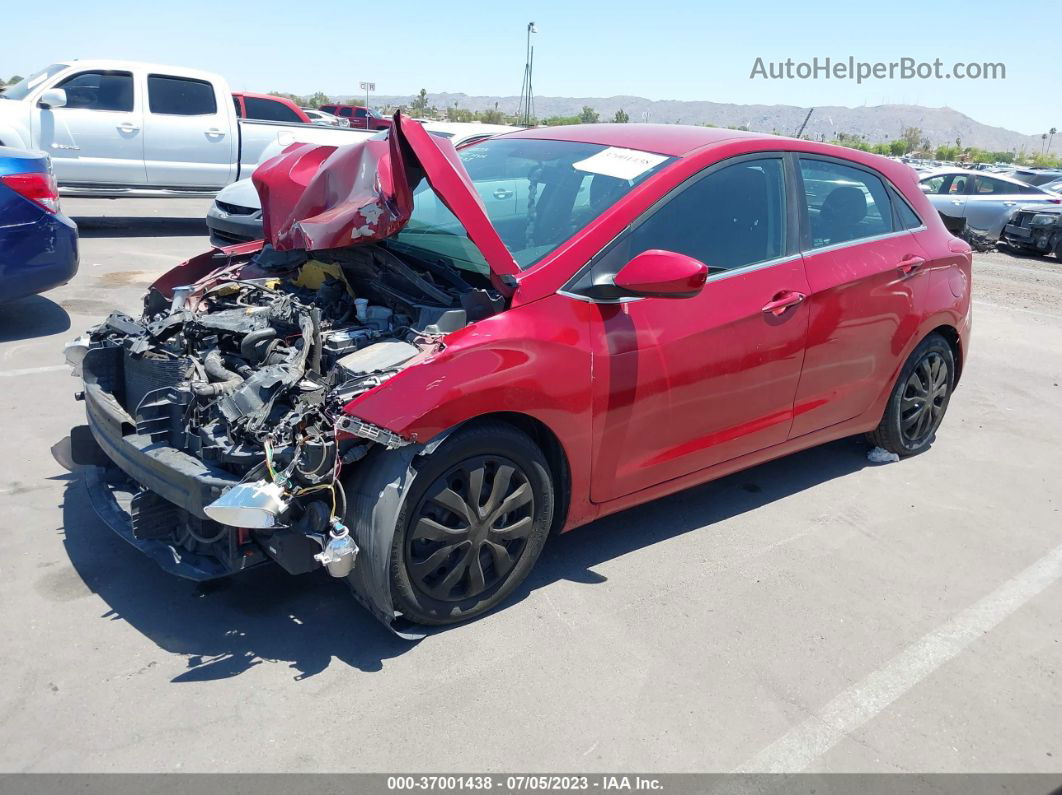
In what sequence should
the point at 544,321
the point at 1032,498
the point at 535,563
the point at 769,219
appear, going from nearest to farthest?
the point at 544,321, the point at 535,563, the point at 769,219, the point at 1032,498

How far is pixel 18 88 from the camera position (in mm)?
11359

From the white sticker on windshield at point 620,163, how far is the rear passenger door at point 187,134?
952 centimetres

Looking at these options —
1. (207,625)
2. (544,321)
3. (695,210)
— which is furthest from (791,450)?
(207,625)

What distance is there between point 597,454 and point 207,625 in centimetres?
164

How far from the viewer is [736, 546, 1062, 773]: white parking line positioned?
115 inches

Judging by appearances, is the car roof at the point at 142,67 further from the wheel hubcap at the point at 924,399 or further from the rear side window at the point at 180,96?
the wheel hubcap at the point at 924,399

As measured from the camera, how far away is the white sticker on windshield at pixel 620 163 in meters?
3.96

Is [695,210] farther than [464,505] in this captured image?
Yes

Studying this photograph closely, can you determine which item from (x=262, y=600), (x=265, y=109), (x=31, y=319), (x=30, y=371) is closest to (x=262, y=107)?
(x=265, y=109)

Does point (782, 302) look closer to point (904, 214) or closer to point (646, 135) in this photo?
point (646, 135)

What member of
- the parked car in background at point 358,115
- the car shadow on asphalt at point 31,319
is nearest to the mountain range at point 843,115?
the parked car in background at point 358,115
